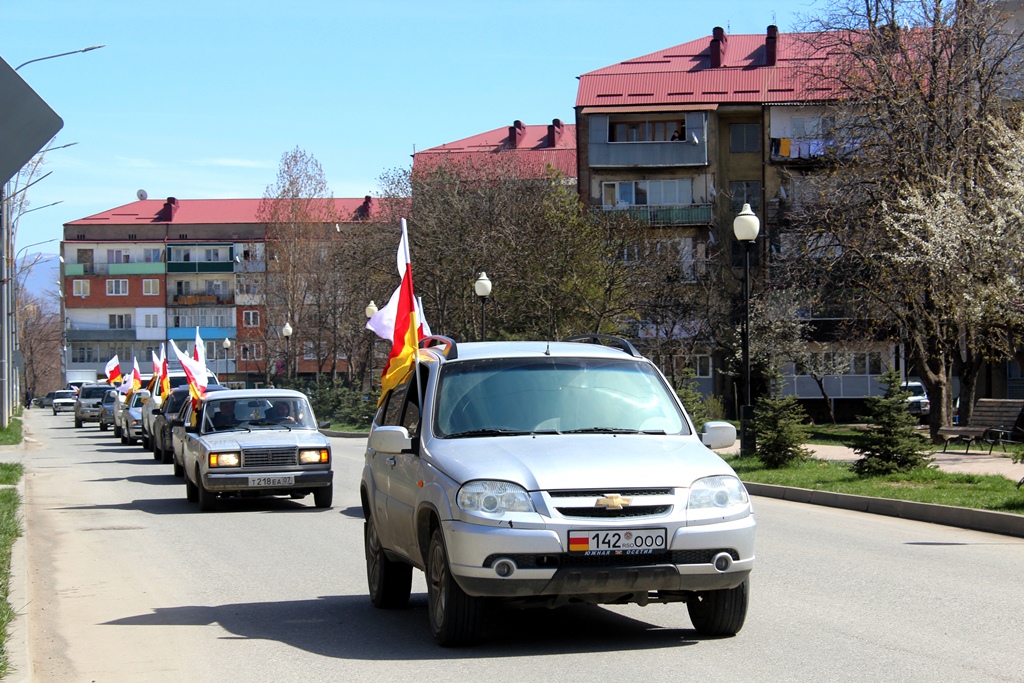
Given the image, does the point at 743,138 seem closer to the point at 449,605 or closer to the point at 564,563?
the point at 449,605

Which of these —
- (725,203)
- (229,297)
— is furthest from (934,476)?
(229,297)

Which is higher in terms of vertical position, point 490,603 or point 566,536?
point 566,536

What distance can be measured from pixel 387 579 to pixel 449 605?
189 centimetres

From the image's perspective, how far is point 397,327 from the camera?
33.3 ft

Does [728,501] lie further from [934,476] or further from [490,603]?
[934,476]

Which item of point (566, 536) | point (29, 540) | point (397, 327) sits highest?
point (397, 327)

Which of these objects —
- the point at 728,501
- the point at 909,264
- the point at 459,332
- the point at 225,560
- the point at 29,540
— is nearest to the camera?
the point at 728,501

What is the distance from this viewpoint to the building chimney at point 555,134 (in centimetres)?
8850

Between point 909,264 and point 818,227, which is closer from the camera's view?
point 909,264

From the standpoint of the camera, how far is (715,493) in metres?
7.29

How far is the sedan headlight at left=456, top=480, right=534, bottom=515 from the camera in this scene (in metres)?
7.05

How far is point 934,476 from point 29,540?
40.3 feet

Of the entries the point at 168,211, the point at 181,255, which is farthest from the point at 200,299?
the point at 168,211

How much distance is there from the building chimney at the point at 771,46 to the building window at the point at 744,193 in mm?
6579
